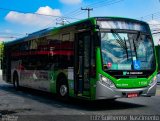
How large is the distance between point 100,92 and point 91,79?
628 mm

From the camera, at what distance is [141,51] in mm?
13070

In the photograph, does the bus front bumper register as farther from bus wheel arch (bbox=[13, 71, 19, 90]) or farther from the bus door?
bus wheel arch (bbox=[13, 71, 19, 90])

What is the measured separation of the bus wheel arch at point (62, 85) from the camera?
14578 mm

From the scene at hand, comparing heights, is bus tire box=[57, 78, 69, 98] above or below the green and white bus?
below

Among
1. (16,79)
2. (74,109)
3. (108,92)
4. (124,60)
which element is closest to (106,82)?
(108,92)

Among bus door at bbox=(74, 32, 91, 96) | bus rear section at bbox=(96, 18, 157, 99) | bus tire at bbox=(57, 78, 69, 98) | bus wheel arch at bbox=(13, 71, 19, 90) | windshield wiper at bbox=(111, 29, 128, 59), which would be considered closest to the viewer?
bus rear section at bbox=(96, 18, 157, 99)

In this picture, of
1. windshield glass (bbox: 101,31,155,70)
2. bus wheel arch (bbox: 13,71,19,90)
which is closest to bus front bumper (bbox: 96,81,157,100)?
windshield glass (bbox: 101,31,155,70)

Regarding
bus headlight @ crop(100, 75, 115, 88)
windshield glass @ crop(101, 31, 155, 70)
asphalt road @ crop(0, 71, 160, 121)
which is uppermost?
windshield glass @ crop(101, 31, 155, 70)

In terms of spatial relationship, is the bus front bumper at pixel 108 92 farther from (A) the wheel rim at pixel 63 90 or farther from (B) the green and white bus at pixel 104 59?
(A) the wheel rim at pixel 63 90

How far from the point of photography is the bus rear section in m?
12.2

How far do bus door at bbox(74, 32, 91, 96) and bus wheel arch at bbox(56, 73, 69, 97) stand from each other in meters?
1.10

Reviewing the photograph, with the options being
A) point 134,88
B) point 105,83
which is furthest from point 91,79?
point 134,88

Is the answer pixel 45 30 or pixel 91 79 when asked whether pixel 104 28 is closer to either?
pixel 91 79

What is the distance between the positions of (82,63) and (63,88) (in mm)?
1965
